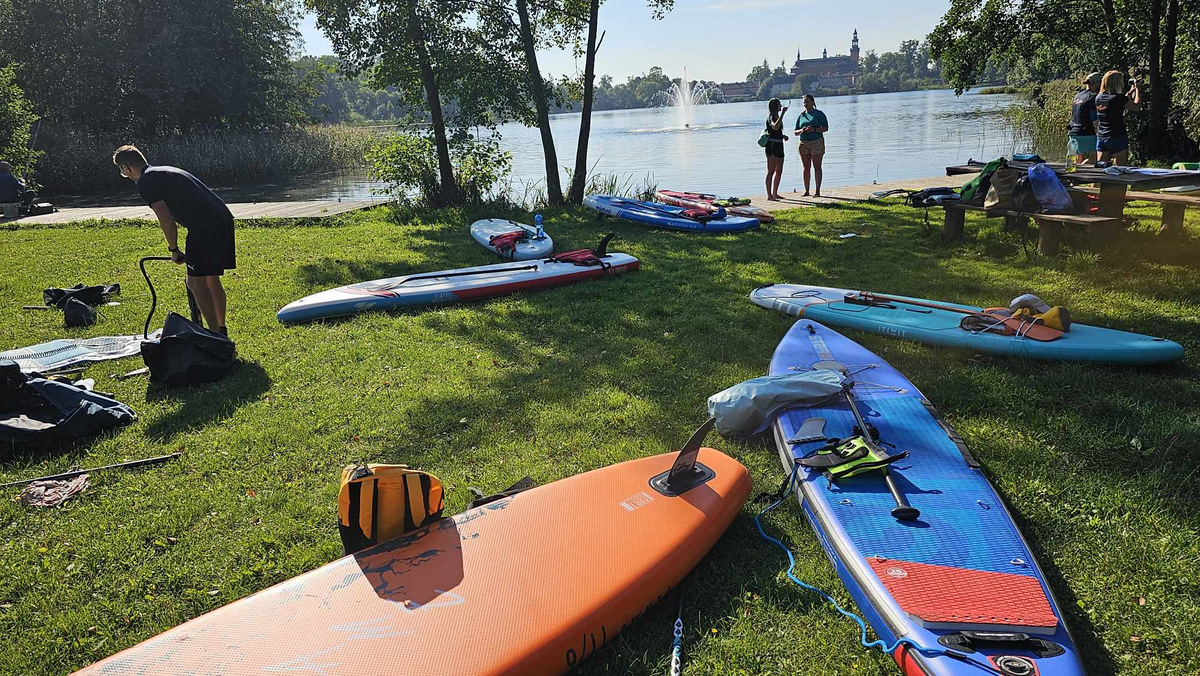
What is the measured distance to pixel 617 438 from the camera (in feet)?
12.1

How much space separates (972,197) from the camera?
7234 mm

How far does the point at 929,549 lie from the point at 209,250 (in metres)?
4.94

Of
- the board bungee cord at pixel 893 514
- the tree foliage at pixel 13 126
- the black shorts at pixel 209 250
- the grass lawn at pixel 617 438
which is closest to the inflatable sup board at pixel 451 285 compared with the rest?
the grass lawn at pixel 617 438

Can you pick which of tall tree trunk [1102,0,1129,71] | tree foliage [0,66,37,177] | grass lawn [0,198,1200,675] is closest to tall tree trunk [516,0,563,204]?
grass lawn [0,198,1200,675]

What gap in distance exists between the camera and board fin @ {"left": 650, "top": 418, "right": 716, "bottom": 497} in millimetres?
2902

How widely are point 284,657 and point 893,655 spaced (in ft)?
6.06

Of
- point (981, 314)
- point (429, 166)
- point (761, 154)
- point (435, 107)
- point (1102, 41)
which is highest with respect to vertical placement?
point (1102, 41)

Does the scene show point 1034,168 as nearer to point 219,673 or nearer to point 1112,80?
point 1112,80

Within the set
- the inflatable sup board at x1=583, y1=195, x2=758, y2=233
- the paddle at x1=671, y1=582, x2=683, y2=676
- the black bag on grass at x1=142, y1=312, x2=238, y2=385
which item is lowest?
the paddle at x1=671, y1=582, x2=683, y2=676

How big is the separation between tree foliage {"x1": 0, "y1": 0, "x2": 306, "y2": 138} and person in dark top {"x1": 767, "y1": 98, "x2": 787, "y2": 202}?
22.0 metres

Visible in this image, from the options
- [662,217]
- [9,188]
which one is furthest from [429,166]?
[9,188]

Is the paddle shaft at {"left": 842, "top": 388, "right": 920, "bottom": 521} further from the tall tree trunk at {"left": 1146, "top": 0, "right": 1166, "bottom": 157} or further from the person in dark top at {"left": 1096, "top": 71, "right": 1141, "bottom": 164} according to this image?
the tall tree trunk at {"left": 1146, "top": 0, "right": 1166, "bottom": 157}

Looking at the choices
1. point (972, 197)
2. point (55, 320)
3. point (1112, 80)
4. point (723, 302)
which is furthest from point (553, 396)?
point (1112, 80)

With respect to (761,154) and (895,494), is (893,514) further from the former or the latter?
(761,154)
